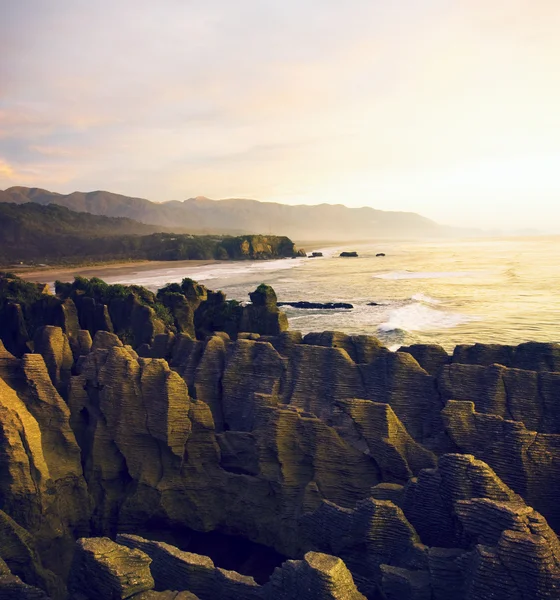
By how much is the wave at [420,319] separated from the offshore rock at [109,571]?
128 feet

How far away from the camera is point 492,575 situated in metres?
7.53

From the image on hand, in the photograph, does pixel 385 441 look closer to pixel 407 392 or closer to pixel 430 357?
pixel 407 392

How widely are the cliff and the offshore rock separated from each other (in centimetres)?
3

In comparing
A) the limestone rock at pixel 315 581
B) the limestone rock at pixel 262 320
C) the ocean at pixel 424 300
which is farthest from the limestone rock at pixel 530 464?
the ocean at pixel 424 300

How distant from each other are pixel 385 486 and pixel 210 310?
942 inches

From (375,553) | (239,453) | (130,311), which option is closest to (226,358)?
(239,453)

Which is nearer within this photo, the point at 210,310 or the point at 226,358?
the point at 226,358

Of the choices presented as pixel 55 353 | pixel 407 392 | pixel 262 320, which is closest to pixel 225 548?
pixel 407 392

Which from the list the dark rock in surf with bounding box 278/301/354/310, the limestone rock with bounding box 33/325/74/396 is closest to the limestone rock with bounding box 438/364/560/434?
the limestone rock with bounding box 33/325/74/396

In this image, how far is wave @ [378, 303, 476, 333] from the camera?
47844 millimetres

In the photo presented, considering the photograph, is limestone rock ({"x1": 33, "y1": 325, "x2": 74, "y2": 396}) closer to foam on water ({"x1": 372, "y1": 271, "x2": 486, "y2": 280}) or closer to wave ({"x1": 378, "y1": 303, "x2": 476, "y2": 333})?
A: wave ({"x1": 378, "y1": 303, "x2": 476, "y2": 333})

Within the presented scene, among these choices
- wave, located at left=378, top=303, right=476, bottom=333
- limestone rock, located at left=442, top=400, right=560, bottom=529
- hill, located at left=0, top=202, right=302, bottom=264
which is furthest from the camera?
hill, located at left=0, top=202, right=302, bottom=264

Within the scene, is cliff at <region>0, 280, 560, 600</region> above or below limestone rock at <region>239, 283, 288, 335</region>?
below

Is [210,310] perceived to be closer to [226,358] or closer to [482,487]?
[226,358]
